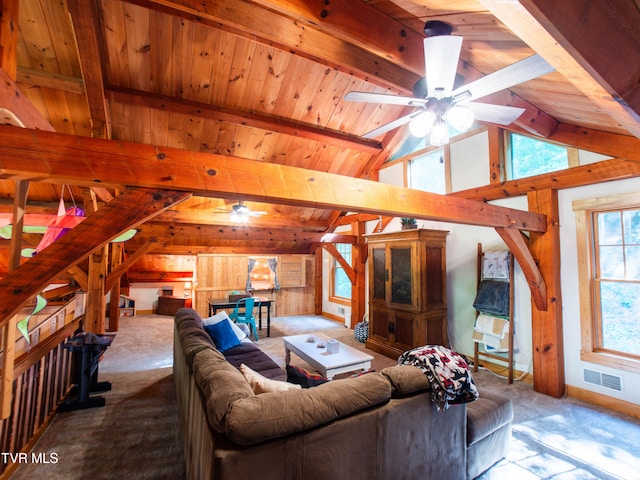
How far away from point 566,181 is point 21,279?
4591 mm

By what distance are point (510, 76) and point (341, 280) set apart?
244 inches

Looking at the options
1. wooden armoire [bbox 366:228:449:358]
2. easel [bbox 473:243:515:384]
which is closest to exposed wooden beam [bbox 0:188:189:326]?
wooden armoire [bbox 366:228:449:358]

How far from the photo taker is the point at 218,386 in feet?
5.04

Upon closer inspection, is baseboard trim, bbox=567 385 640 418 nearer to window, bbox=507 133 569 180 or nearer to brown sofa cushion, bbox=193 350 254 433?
window, bbox=507 133 569 180

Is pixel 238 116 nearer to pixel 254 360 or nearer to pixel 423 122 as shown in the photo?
pixel 423 122

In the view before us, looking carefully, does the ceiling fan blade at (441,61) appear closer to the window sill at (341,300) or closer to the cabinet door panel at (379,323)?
the cabinet door panel at (379,323)

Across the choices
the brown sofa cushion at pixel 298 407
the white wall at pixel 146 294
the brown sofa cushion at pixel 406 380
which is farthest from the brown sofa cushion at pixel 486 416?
the white wall at pixel 146 294

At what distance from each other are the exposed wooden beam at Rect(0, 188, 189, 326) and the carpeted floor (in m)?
1.58

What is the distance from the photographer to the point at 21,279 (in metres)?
1.33

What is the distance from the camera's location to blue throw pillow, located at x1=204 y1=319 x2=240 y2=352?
142 inches

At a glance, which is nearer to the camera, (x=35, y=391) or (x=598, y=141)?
(x=35, y=391)

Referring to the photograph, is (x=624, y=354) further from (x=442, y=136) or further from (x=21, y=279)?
(x=21, y=279)

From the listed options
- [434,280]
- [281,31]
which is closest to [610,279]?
[434,280]

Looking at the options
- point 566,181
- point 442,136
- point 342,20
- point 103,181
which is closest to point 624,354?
point 566,181
